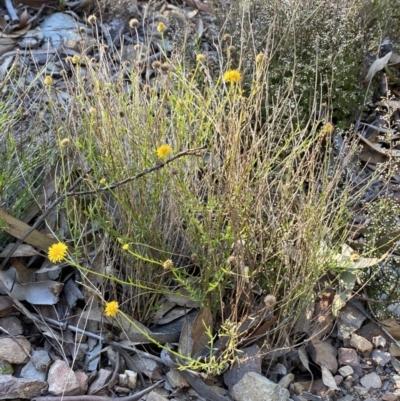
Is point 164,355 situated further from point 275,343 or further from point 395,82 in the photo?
point 395,82

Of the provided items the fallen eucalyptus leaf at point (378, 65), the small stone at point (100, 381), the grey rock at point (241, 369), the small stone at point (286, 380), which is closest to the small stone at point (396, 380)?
the small stone at point (286, 380)

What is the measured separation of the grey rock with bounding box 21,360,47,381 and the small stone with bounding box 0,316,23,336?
0.43 ft

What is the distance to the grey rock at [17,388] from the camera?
5.87 ft

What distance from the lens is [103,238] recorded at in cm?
212

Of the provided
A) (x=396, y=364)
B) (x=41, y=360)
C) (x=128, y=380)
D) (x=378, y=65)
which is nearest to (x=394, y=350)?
(x=396, y=364)

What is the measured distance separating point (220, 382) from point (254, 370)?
12 centimetres

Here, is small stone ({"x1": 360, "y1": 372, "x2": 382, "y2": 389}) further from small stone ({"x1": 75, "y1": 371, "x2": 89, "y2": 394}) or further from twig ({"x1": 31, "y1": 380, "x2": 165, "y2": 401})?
small stone ({"x1": 75, "y1": 371, "x2": 89, "y2": 394})

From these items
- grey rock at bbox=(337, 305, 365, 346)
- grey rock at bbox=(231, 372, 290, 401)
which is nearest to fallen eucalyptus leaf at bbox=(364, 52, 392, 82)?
grey rock at bbox=(337, 305, 365, 346)

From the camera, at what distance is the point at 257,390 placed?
1.84 meters

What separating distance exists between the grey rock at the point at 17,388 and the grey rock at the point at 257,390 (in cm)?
60

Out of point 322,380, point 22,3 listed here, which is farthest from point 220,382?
point 22,3

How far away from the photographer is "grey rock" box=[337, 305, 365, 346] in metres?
2.18

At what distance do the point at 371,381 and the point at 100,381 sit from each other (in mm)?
895

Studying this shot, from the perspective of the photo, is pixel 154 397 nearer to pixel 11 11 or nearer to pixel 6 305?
pixel 6 305
